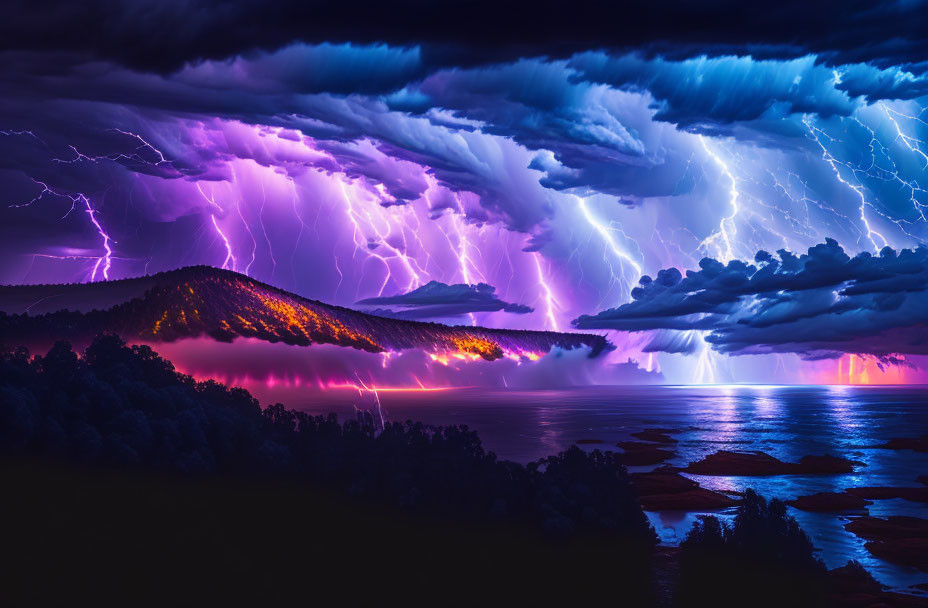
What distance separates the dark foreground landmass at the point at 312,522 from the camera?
2017 centimetres

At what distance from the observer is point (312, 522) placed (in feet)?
82.6

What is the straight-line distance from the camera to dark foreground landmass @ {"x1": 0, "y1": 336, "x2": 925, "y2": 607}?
66.2ft

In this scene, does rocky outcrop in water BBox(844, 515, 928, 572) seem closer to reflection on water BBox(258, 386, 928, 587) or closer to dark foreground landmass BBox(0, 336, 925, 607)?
reflection on water BBox(258, 386, 928, 587)

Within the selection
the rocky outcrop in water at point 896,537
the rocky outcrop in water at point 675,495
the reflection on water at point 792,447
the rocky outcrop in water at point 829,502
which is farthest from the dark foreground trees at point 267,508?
the rocky outcrop in water at point 829,502

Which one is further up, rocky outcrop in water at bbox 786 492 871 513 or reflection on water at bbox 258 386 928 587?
rocky outcrop in water at bbox 786 492 871 513

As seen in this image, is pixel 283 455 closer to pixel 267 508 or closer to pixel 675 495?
pixel 267 508

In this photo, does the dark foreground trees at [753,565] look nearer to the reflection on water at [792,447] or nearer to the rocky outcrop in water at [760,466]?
the reflection on water at [792,447]

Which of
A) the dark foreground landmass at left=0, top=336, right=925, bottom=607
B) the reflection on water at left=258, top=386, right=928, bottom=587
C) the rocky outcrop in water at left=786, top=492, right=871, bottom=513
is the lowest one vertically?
the reflection on water at left=258, top=386, right=928, bottom=587

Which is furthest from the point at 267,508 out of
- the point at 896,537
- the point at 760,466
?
the point at 760,466

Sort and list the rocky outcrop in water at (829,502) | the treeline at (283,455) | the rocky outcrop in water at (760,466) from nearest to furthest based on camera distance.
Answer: the treeline at (283,455)
the rocky outcrop in water at (829,502)
the rocky outcrop in water at (760,466)

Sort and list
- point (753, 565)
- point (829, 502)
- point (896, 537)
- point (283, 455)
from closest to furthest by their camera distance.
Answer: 1. point (753, 565)
2. point (283, 455)
3. point (896, 537)
4. point (829, 502)

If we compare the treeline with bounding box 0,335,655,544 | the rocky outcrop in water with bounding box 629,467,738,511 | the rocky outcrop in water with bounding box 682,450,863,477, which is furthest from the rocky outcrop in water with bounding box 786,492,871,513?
the treeline with bounding box 0,335,655,544

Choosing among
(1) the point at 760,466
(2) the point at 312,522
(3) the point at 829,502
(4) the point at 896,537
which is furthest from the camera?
(1) the point at 760,466

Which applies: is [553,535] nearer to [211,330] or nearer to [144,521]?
[144,521]
